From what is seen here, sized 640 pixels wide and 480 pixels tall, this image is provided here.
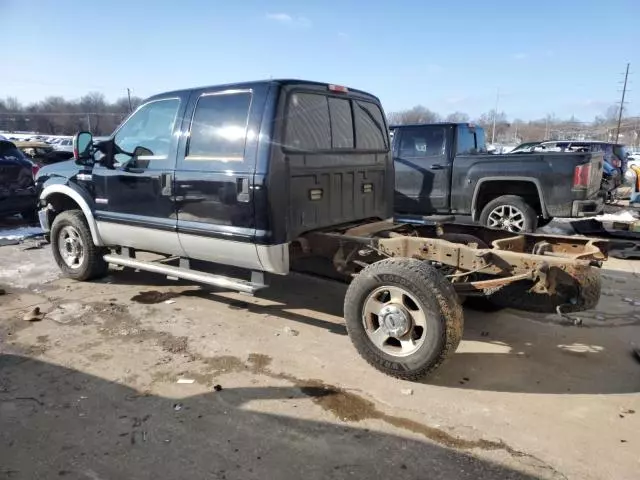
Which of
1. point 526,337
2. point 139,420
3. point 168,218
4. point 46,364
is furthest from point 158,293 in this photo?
point 526,337

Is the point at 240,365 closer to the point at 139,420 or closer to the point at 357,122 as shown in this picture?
the point at 139,420

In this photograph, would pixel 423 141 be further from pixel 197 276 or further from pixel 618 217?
pixel 618 217

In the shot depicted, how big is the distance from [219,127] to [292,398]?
2.46 m

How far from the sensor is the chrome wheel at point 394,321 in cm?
371

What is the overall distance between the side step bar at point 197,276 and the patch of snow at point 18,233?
4.46 m

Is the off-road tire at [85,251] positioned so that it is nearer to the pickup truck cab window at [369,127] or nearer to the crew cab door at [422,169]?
the pickup truck cab window at [369,127]

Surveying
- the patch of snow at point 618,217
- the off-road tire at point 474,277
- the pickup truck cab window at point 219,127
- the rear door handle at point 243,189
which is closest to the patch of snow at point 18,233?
the pickup truck cab window at point 219,127

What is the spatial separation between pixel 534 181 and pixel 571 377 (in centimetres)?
461

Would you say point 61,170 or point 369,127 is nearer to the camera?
point 369,127

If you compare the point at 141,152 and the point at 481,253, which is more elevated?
the point at 141,152

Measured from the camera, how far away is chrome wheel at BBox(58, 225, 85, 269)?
6.14 metres

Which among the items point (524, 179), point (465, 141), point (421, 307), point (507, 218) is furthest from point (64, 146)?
point (421, 307)

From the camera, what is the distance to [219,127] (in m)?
4.54

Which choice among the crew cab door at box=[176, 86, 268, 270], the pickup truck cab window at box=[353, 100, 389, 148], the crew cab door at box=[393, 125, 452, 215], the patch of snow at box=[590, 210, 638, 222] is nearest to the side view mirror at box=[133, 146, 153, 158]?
the crew cab door at box=[176, 86, 268, 270]
